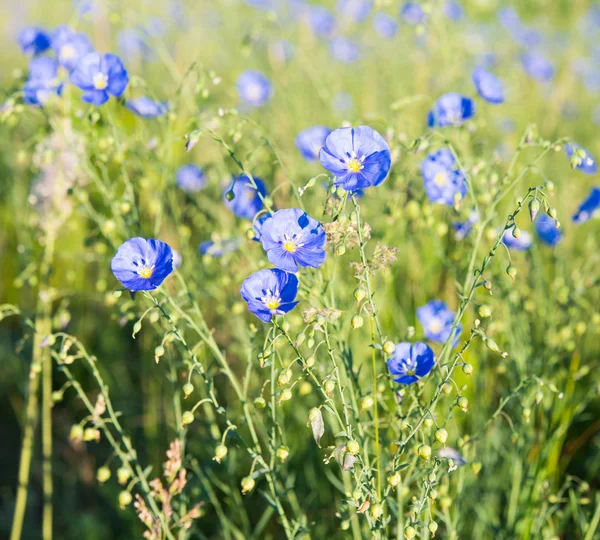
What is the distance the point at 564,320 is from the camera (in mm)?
2221

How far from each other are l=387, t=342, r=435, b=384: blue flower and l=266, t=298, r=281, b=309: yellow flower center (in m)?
0.32

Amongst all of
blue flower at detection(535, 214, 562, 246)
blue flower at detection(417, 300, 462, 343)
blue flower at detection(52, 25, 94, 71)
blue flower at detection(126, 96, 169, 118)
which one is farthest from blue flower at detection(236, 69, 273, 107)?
blue flower at detection(417, 300, 462, 343)

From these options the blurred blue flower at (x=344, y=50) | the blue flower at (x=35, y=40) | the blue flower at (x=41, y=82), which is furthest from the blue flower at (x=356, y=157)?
the blurred blue flower at (x=344, y=50)

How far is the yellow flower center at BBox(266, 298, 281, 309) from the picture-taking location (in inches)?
51.2

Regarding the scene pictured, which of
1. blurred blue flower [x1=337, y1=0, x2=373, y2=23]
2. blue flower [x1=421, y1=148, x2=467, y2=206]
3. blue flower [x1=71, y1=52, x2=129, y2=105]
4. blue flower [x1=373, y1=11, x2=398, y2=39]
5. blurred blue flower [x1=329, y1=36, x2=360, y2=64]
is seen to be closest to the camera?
blue flower [x1=71, y1=52, x2=129, y2=105]

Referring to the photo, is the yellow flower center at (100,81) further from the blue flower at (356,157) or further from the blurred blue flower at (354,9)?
the blurred blue flower at (354,9)

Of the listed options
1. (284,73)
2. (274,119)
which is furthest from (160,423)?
(284,73)

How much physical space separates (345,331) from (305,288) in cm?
44

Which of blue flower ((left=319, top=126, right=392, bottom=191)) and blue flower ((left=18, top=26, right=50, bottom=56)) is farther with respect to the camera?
blue flower ((left=18, top=26, right=50, bottom=56))

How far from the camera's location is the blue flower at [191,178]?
106 inches

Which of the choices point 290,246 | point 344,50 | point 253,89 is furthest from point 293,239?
point 344,50

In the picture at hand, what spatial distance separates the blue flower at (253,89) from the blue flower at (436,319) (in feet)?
5.83

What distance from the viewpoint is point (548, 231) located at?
2.31 m

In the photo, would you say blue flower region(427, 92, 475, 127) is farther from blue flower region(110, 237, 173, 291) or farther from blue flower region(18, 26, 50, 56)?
blue flower region(18, 26, 50, 56)
